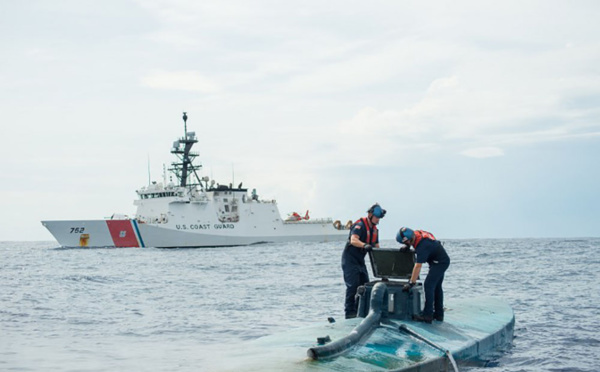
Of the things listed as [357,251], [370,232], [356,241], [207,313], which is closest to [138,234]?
[207,313]

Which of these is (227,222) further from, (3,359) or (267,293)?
(3,359)

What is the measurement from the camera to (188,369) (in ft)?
30.8

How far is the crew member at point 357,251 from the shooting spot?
34.2 ft

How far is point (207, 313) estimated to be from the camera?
662 inches

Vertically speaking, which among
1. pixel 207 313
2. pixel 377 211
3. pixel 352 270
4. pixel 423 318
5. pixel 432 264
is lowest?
pixel 207 313

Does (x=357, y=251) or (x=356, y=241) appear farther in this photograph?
(x=357, y=251)

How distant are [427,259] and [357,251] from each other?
127 centimetres

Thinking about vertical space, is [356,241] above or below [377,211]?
below

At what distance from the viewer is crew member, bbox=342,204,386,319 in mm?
10438

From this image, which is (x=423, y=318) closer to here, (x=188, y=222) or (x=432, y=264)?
(x=432, y=264)

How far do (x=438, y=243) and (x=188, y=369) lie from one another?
14.2ft

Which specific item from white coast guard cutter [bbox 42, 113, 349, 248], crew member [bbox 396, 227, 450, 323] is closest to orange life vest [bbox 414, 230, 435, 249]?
crew member [bbox 396, 227, 450, 323]

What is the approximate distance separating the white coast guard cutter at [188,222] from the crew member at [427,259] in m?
48.0

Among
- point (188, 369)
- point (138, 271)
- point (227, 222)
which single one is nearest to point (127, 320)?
point (188, 369)
